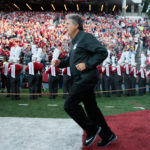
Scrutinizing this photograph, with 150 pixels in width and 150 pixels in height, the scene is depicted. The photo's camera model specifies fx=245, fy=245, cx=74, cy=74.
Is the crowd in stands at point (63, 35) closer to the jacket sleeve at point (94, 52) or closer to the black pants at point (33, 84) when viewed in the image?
the black pants at point (33, 84)

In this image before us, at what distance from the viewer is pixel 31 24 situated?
2481 cm

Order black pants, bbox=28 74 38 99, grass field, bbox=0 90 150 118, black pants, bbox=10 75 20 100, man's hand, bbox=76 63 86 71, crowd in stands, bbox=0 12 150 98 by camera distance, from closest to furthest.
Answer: man's hand, bbox=76 63 86 71, grass field, bbox=0 90 150 118, black pants, bbox=10 75 20 100, black pants, bbox=28 74 38 99, crowd in stands, bbox=0 12 150 98

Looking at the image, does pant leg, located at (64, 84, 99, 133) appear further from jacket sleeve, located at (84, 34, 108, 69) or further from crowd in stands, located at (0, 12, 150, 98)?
crowd in stands, located at (0, 12, 150, 98)

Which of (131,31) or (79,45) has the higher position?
(131,31)

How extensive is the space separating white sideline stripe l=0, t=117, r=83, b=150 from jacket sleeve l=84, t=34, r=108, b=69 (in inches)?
42.2

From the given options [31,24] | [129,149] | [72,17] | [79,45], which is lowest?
[129,149]

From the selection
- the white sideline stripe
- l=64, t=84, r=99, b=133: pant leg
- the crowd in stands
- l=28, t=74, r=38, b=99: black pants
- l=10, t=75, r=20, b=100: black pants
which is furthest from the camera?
the crowd in stands

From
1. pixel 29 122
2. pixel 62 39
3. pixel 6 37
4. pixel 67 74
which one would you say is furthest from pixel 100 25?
pixel 29 122

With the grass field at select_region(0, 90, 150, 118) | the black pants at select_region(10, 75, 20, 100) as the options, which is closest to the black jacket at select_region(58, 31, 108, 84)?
the grass field at select_region(0, 90, 150, 118)

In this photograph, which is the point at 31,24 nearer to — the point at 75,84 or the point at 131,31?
the point at 131,31

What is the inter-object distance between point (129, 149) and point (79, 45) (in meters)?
1.42

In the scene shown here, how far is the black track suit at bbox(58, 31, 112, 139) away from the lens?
2.92 metres

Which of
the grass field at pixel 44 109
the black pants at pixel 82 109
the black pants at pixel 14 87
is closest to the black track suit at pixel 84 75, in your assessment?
the black pants at pixel 82 109

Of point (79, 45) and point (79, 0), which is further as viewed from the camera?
point (79, 0)
